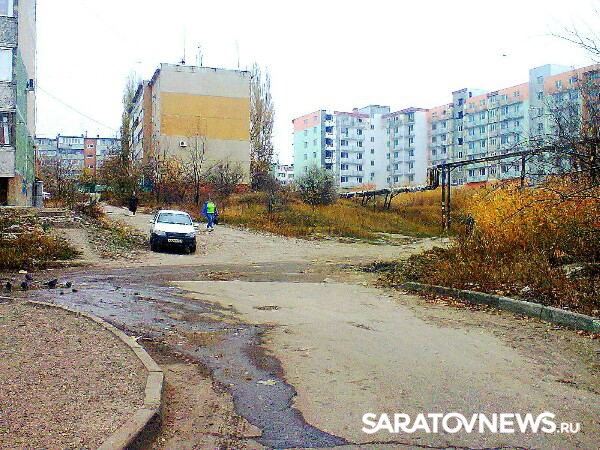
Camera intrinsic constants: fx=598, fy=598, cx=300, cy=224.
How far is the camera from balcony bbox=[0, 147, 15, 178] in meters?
31.8

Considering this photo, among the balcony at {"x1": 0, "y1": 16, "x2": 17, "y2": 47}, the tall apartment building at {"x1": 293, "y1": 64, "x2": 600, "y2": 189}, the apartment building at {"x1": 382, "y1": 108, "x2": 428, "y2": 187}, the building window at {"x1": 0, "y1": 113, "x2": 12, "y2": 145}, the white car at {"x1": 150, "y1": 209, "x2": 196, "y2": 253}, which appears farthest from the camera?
the apartment building at {"x1": 382, "y1": 108, "x2": 428, "y2": 187}

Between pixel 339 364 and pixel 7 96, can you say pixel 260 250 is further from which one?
pixel 339 364

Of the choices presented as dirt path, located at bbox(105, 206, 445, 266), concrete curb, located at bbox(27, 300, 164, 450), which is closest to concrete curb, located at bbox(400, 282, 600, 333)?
concrete curb, located at bbox(27, 300, 164, 450)

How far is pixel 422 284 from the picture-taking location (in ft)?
43.8

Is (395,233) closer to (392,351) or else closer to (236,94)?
(236,94)

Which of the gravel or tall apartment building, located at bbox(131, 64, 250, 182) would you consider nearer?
the gravel

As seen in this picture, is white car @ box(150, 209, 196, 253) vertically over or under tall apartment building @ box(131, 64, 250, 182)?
under

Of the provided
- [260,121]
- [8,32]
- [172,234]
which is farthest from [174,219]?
[260,121]

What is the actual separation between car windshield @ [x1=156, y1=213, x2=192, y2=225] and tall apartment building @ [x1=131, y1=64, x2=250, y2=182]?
30.5 meters

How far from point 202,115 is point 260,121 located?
707cm

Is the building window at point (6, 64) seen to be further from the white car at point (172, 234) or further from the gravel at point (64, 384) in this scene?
the gravel at point (64, 384)

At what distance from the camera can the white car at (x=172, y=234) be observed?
24500 millimetres

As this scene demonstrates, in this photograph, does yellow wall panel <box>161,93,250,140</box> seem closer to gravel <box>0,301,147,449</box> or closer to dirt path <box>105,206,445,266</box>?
dirt path <box>105,206,445,266</box>

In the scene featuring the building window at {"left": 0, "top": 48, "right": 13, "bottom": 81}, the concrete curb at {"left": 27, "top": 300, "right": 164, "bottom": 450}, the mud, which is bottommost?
the mud
